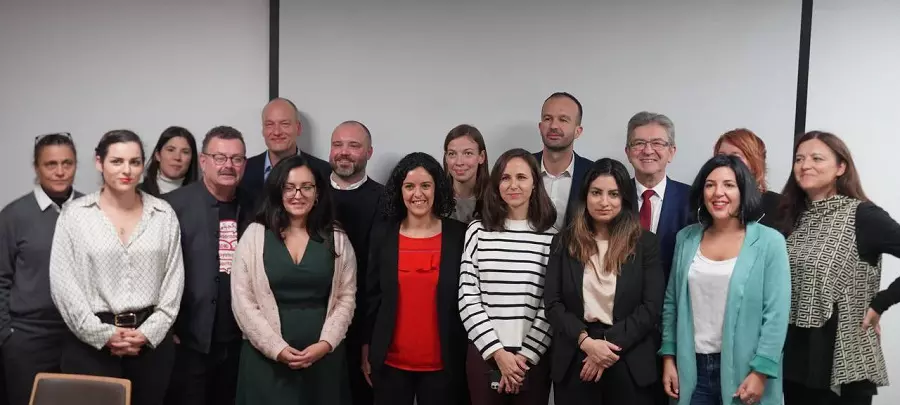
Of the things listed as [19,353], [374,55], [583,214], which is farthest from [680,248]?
[19,353]

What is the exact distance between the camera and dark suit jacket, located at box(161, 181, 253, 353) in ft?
9.31

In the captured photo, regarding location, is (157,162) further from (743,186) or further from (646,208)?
(743,186)

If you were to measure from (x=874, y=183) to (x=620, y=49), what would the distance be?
1491mm

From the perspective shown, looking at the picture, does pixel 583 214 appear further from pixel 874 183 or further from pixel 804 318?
pixel 874 183

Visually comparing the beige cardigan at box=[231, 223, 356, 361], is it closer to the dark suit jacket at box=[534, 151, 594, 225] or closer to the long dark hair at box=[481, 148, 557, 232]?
the long dark hair at box=[481, 148, 557, 232]

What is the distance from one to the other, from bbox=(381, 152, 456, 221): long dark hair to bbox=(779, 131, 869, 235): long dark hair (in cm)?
134

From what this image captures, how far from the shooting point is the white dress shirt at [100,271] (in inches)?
99.3

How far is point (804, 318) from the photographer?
98.1 inches

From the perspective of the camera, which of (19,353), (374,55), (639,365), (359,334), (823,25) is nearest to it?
(639,365)

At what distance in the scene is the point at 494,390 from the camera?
2.62m

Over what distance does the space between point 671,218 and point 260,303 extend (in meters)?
1.77

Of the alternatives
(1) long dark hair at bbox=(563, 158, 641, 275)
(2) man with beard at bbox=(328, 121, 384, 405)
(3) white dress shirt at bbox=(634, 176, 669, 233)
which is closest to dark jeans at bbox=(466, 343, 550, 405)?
(1) long dark hair at bbox=(563, 158, 641, 275)

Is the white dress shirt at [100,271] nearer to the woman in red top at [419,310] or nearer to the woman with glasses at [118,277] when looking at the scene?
the woman with glasses at [118,277]

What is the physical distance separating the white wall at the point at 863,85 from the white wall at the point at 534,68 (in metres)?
0.13
